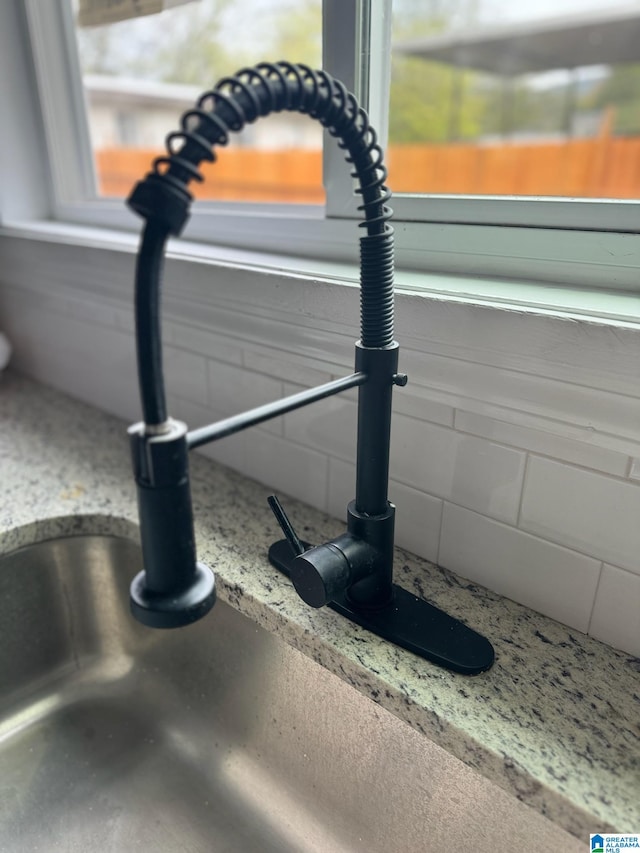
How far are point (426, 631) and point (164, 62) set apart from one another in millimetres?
1204

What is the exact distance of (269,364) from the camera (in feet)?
2.62

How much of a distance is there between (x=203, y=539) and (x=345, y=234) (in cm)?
42

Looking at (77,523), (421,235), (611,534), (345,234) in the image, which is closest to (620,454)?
(611,534)

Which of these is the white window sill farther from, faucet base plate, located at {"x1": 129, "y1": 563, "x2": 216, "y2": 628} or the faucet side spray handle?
faucet base plate, located at {"x1": 129, "y1": 563, "x2": 216, "y2": 628}

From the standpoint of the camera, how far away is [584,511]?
558mm

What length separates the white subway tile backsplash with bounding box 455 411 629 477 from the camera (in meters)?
0.53

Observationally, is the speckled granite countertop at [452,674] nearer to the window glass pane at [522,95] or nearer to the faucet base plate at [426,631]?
the faucet base plate at [426,631]

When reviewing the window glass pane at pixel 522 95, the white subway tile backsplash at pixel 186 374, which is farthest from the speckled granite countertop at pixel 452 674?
the window glass pane at pixel 522 95

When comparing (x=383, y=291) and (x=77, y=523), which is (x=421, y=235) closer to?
(x=383, y=291)

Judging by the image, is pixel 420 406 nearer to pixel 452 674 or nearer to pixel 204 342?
pixel 452 674

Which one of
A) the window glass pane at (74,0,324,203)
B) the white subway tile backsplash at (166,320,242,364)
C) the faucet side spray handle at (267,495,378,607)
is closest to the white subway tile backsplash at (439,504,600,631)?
the faucet side spray handle at (267,495,378,607)

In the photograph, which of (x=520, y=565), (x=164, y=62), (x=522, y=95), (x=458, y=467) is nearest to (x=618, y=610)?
(x=520, y=565)

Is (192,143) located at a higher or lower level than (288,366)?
higher
